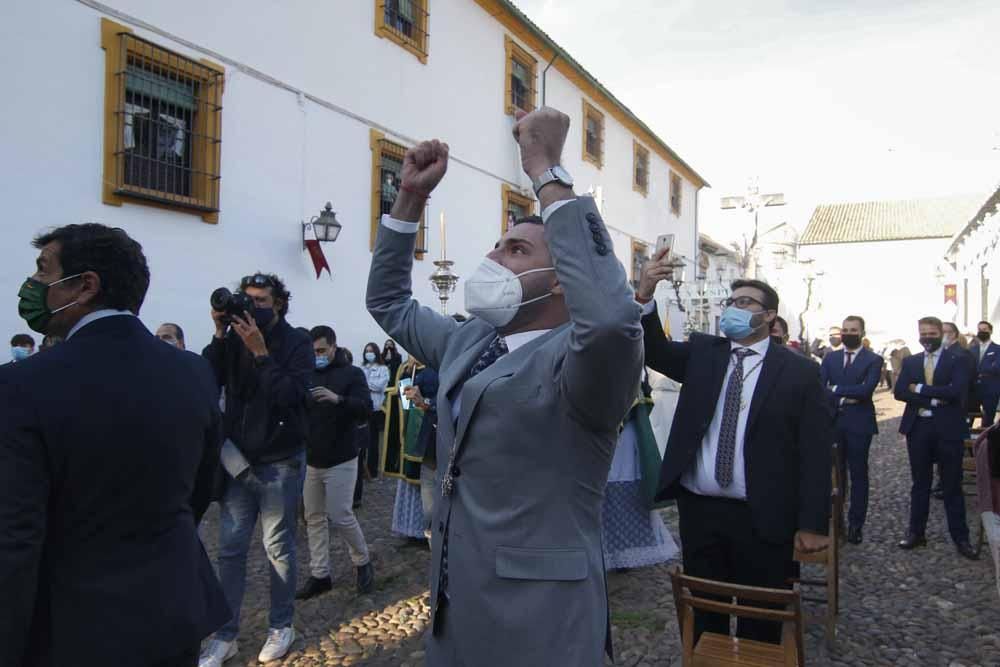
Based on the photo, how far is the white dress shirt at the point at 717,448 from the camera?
3266 millimetres

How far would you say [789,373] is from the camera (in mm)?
3336

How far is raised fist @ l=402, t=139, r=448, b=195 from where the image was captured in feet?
6.66

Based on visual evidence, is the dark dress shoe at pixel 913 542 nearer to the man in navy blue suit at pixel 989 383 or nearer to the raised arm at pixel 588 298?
the man in navy blue suit at pixel 989 383

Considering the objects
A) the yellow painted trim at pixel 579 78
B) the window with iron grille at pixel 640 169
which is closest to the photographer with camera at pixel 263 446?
the yellow painted trim at pixel 579 78

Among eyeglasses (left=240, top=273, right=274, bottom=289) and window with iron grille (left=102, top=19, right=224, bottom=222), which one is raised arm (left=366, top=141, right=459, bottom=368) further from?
window with iron grille (left=102, top=19, right=224, bottom=222)

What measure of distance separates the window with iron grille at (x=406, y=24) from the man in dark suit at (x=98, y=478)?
33.9ft

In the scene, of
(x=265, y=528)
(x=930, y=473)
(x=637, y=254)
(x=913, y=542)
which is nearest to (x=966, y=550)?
(x=913, y=542)

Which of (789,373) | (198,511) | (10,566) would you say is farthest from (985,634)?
(10,566)

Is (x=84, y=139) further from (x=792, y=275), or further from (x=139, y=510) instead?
(x=792, y=275)

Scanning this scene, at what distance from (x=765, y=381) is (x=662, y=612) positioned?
7.14 ft

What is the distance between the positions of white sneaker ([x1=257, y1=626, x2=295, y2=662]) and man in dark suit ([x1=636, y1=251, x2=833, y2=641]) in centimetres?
222

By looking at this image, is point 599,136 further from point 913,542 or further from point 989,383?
point 913,542

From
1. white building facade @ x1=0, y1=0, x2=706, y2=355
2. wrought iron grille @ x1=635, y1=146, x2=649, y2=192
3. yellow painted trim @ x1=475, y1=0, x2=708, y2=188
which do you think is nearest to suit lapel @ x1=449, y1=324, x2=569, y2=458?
white building facade @ x1=0, y1=0, x2=706, y2=355

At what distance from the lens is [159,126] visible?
8.12m
